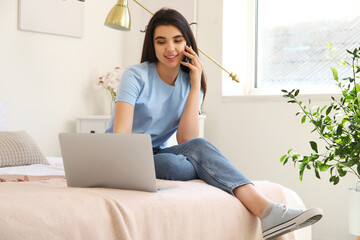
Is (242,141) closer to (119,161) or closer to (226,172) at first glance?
(226,172)

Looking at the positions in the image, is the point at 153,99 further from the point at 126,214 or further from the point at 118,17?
the point at 118,17

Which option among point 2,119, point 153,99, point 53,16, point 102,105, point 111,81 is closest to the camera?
point 153,99

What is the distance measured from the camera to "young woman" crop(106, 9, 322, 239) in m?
1.86

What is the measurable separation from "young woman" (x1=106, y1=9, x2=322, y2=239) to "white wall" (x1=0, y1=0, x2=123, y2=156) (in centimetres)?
156

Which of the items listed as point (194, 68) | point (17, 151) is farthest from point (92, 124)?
point (194, 68)

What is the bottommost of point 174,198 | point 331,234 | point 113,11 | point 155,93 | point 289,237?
point 331,234

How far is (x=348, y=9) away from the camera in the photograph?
10.7ft

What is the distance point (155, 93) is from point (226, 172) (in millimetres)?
575

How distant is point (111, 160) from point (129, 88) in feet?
2.02

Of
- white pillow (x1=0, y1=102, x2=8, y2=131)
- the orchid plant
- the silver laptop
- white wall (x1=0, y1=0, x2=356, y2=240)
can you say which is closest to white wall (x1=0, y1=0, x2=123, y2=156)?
white wall (x1=0, y1=0, x2=356, y2=240)

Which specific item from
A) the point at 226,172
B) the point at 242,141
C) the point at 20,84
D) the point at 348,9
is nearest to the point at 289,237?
the point at 226,172

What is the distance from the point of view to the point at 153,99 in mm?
2156

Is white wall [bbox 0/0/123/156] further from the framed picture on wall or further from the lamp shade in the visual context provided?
the lamp shade

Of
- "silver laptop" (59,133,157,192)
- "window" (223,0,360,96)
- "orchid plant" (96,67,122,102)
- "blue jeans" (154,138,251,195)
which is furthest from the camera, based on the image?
"orchid plant" (96,67,122,102)
